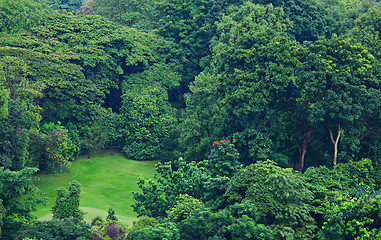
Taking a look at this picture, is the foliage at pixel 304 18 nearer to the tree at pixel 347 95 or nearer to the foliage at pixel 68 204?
the tree at pixel 347 95

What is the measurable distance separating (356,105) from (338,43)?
3.67 meters

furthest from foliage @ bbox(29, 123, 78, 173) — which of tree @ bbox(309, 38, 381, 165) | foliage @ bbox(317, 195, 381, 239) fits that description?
foliage @ bbox(317, 195, 381, 239)

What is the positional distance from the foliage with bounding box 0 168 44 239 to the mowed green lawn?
397cm

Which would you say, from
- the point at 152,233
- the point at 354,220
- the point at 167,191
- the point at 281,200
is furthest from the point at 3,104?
the point at 354,220

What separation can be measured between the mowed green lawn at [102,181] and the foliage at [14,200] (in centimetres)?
397

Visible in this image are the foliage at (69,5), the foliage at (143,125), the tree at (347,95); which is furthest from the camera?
the foliage at (69,5)

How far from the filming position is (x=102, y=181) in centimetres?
3753

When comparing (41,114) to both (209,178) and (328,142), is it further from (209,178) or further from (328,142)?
(328,142)

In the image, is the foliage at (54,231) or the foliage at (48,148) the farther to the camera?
the foliage at (48,148)

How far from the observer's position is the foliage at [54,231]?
22.0 metres

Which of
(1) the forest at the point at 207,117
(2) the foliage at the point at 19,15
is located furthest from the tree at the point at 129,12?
(2) the foliage at the point at 19,15

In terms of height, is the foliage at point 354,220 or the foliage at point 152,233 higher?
the foliage at point 354,220

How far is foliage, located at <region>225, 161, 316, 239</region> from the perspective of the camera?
21.9 m

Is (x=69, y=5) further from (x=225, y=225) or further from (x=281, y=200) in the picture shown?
(x=281, y=200)
